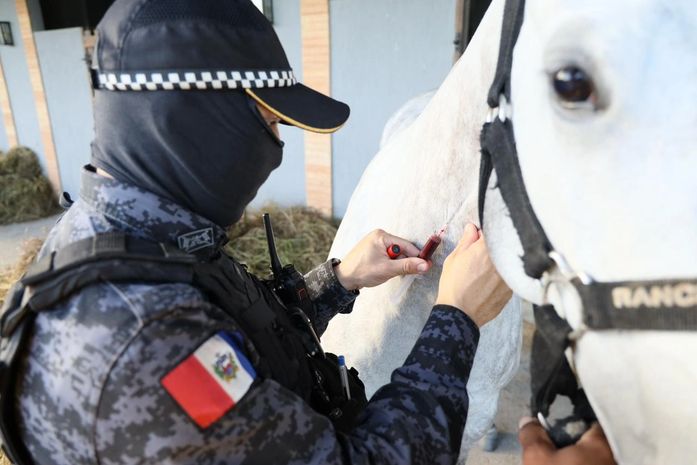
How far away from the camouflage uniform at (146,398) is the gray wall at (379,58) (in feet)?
11.4

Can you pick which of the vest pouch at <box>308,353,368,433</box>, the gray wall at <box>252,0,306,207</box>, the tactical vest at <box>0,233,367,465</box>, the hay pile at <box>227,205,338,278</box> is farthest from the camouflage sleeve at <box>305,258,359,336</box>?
the gray wall at <box>252,0,306,207</box>

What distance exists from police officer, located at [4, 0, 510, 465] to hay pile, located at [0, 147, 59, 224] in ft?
24.0

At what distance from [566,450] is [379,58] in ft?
12.6

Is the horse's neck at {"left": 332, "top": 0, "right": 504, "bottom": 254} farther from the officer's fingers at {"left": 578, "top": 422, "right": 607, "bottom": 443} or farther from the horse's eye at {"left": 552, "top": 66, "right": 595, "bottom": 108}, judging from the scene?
the officer's fingers at {"left": 578, "top": 422, "right": 607, "bottom": 443}

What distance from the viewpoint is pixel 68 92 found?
6426mm

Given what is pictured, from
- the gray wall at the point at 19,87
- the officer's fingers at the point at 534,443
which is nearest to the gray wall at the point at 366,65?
the officer's fingers at the point at 534,443

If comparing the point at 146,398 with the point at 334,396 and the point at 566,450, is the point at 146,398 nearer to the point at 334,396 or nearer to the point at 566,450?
the point at 334,396

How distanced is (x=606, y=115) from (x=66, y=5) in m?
8.47

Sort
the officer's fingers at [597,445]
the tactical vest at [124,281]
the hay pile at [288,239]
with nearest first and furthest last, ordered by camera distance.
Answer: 1. the tactical vest at [124,281]
2. the officer's fingers at [597,445]
3. the hay pile at [288,239]

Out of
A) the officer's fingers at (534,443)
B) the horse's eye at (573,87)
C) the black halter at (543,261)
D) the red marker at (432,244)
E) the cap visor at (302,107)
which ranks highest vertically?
the horse's eye at (573,87)

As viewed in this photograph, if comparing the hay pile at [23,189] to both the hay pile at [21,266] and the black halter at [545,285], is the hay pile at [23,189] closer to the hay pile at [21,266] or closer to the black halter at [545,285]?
the hay pile at [21,266]

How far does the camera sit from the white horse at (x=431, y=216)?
1.17 metres

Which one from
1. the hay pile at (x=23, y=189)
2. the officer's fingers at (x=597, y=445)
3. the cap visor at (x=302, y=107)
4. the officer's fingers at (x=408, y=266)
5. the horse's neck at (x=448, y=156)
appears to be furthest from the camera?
the hay pile at (x=23, y=189)

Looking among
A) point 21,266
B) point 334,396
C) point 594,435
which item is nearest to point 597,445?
point 594,435
